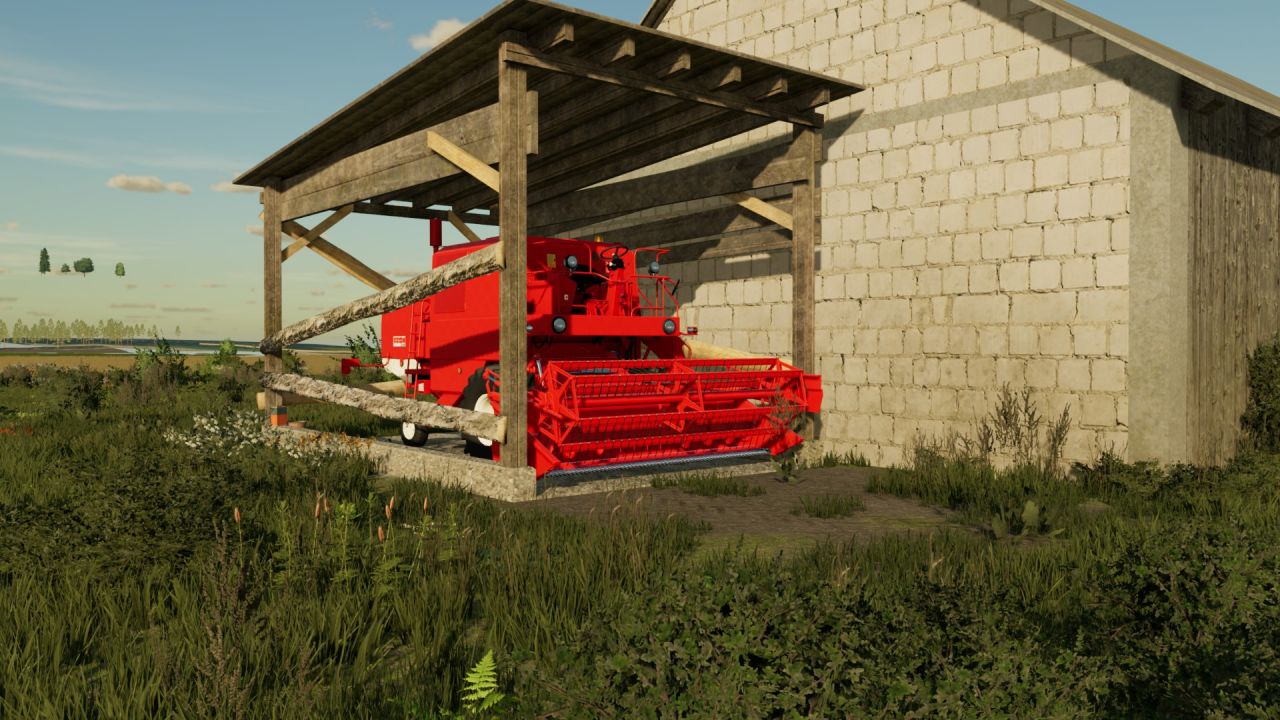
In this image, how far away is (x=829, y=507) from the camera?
25.8 ft

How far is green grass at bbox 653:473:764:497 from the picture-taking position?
356 inches

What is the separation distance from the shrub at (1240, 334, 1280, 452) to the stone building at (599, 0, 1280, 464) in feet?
0.87

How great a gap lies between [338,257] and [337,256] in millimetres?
25

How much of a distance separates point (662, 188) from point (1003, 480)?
6.53m

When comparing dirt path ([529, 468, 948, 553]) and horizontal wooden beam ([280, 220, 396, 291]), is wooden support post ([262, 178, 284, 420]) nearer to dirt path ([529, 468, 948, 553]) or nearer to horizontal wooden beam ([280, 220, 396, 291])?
horizontal wooden beam ([280, 220, 396, 291])

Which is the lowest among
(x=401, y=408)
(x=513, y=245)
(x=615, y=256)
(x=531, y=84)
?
(x=401, y=408)

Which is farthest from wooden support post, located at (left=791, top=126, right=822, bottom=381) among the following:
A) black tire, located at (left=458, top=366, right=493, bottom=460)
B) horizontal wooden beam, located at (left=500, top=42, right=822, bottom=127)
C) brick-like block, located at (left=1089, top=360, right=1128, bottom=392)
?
black tire, located at (left=458, top=366, right=493, bottom=460)

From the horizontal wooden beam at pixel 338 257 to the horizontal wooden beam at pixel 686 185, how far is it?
340 cm

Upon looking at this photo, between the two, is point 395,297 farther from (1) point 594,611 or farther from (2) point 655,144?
(1) point 594,611

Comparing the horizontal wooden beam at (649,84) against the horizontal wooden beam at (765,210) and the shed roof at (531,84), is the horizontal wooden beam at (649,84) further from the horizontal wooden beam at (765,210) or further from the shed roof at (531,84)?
the horizontal wooden beam at (765,210)

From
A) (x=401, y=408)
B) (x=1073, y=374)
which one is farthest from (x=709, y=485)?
(x=1073, y=374)

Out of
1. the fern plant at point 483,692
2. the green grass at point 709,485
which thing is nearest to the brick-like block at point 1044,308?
the green grass at point 709,485

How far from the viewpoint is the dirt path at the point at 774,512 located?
6.84 metres

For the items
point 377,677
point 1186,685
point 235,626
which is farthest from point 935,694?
point 235,626
